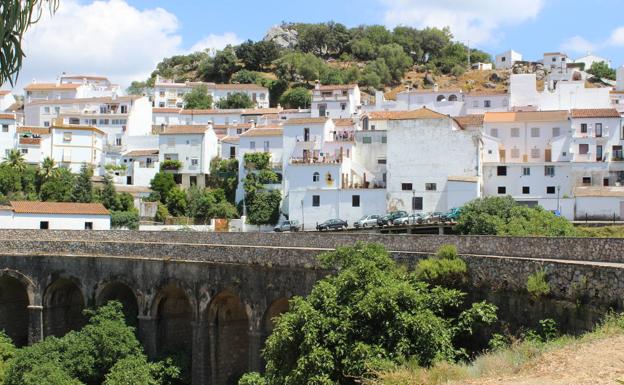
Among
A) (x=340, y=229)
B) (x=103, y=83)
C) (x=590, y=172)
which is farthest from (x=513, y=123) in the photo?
(x=103, y=83)

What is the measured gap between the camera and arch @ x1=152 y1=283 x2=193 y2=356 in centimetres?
3022

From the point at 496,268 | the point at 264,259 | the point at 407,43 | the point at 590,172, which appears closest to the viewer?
the point at 496,268

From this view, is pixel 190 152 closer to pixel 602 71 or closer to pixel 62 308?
pixel 62 308

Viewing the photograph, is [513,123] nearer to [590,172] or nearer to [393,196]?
[590,172]

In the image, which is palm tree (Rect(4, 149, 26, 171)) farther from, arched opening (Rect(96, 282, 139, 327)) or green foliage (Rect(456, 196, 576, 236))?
green foliage (Rect(456, 196, 576, 236))

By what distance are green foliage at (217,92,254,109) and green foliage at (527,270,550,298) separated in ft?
254

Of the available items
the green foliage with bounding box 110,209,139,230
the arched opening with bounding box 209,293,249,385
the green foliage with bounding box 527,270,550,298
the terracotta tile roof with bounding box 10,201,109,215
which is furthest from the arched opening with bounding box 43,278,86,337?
the green foliage with bounding box 527,270,550,298

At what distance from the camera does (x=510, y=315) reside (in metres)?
17.8

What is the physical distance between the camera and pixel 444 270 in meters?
19.7

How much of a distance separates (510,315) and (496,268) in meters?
1.29

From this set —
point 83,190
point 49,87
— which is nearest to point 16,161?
point 83,190

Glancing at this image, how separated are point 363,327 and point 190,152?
51.4m

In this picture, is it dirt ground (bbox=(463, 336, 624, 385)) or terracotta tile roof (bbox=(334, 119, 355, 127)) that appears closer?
dirt ground (bbox=(463, 336, 624, 385))

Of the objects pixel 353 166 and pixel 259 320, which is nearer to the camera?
pixel 259 320
